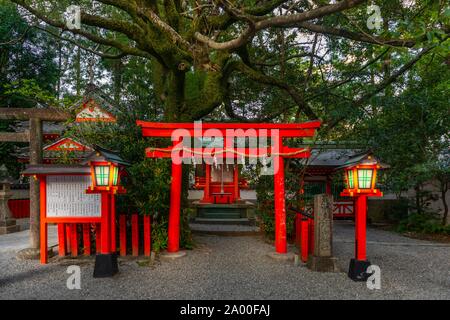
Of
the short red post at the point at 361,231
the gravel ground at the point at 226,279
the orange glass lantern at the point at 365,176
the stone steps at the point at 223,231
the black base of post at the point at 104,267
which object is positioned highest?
the orange glass lantern at the point at 365,176

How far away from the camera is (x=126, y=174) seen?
7156 millimetres

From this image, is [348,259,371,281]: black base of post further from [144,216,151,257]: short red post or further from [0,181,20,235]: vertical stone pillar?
[0,181,20,235]: vertical stone pillar

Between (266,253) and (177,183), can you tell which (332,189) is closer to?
(266,253)

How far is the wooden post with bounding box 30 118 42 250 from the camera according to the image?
733 centimetres

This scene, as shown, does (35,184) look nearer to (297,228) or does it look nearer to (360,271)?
(297,228)

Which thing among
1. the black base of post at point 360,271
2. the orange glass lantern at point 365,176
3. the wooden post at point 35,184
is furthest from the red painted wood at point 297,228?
the wooden post at point 35,184

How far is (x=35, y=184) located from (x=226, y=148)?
492 centimetres

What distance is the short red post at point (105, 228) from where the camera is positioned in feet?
18.8

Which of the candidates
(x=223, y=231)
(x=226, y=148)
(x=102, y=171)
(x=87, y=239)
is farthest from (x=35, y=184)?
(x=223, y=231)

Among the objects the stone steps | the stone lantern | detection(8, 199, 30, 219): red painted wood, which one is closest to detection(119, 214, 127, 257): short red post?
the stone steps

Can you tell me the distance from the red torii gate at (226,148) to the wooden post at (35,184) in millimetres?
3024

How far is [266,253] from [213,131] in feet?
11.4

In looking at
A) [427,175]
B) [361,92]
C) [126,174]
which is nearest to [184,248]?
[126,174]

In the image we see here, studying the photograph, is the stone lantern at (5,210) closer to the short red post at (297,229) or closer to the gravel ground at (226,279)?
the gravel ground at (226,279)
